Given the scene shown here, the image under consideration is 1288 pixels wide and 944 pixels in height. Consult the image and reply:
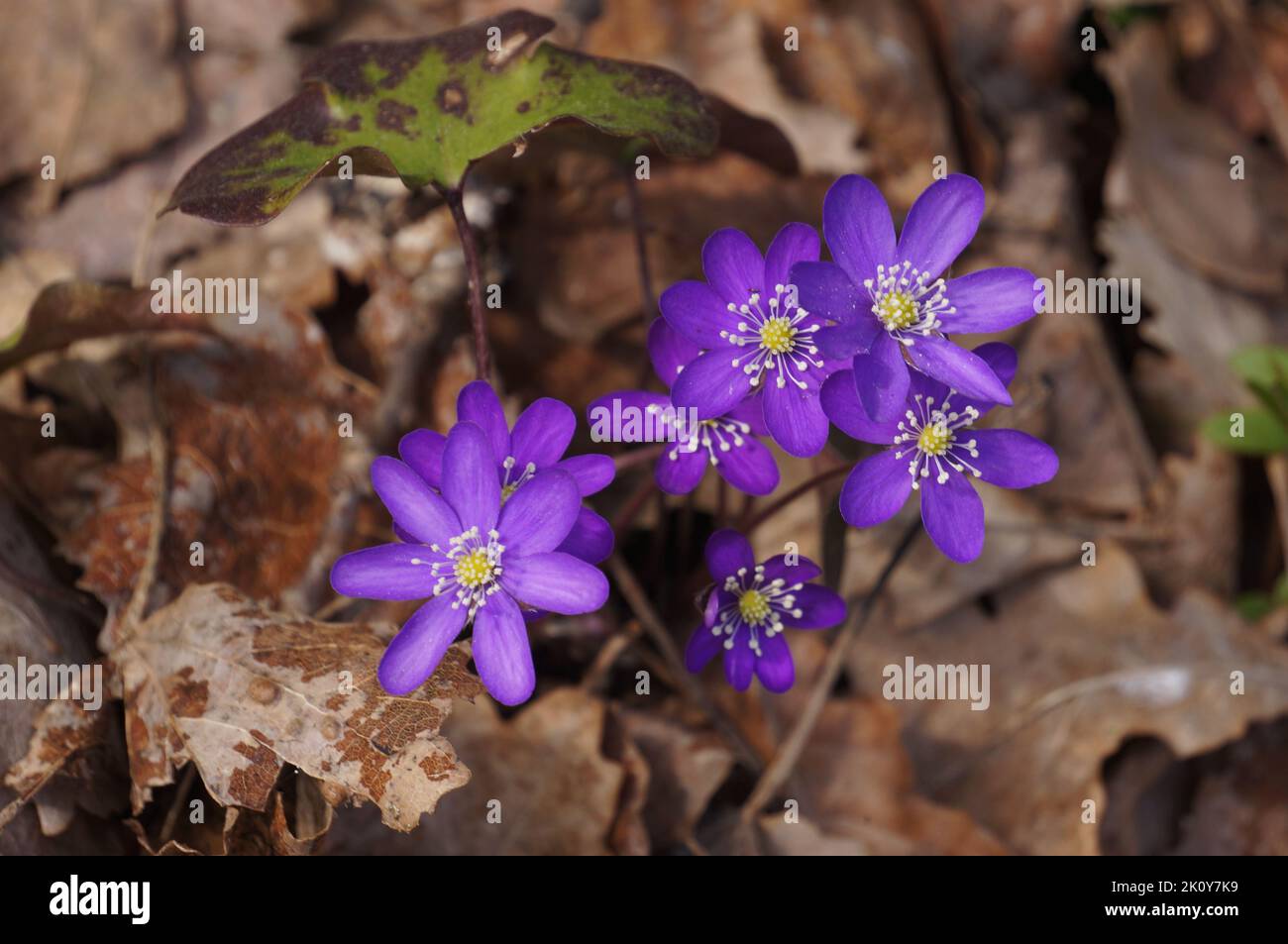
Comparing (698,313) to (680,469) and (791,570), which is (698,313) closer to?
(680,469)

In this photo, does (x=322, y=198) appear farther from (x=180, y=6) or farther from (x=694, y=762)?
(x=694, y=762)

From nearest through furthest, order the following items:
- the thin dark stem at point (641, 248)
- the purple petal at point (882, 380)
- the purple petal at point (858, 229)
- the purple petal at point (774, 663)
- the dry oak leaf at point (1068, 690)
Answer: the purple petal at point (882, 380) → the purple petal at point (858, 229) → the purple petal at point (774, 663) → the thin dark stem at point (641, 248) → the dry oak leaf at point (1068, 690)

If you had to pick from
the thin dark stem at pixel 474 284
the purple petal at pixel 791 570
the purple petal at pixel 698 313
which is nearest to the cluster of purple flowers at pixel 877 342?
the purple petal at pixel 698 313

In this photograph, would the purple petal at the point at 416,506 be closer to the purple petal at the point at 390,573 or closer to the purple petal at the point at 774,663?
the purple petal at the point at 390,573

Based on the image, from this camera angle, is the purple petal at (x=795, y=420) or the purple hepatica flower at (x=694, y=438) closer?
the purple petal at (x=795, y=420)

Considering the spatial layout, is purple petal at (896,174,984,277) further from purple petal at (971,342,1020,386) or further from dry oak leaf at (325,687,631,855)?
dry oak leaf at (325,687,631,855)

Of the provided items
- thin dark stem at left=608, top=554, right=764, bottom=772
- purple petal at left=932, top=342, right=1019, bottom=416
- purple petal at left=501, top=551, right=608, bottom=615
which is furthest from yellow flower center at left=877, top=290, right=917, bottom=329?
thin dark stem at left=608, top=554, right=764, bottom=772
